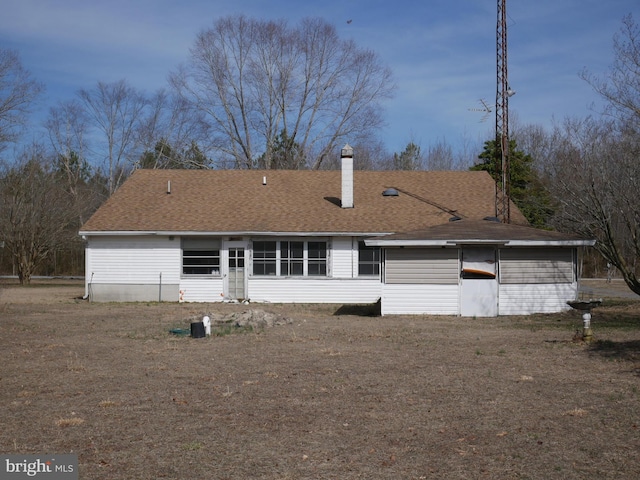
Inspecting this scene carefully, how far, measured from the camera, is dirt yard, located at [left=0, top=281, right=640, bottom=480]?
6.89 m

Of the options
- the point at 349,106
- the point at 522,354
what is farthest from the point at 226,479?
the point at 349,106

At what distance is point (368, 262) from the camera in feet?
86.3

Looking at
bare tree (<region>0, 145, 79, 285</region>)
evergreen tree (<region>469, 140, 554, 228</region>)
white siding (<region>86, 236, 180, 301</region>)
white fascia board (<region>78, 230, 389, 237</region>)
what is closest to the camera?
white fascia board (<region>78, 230, 389, 237</region>)

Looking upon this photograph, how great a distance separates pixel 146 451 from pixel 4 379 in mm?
4752

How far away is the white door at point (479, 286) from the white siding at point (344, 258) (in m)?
5.56

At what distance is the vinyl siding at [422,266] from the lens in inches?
846

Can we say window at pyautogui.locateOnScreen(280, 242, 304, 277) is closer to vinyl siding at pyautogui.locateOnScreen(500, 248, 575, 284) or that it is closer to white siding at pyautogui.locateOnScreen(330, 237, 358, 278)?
white siding at pyautogui.locateOnScreen(330, 237, 358, 278)

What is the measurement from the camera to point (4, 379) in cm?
1095

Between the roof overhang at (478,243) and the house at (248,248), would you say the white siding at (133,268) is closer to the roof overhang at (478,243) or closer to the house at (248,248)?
the house at (248,248)

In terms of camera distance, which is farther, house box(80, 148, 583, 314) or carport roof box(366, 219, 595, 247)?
house box(80, 148, 583, 314)

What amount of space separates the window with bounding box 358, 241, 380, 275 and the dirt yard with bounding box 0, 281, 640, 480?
9311mm

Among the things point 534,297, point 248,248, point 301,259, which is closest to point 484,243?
point 534,297

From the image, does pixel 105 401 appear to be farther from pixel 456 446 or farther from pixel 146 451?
pixel 456 446

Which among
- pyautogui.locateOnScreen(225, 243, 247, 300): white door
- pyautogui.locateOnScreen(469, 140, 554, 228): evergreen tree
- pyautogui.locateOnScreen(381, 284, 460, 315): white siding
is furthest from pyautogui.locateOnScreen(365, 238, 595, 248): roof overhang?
pyautogui.locateOnScreen(469, 140, 554, 228): evergreen tree
